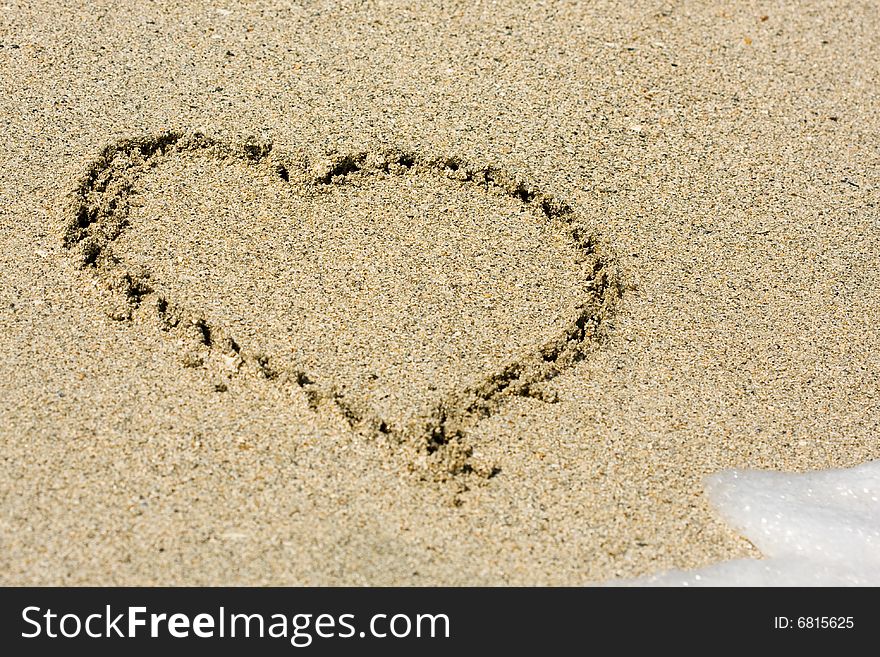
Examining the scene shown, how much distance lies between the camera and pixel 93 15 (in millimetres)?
2912

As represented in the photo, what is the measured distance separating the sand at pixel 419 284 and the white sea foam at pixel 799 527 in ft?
0.12

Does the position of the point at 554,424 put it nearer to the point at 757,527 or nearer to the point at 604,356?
the point at 604,356

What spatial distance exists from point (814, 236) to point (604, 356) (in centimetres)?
74

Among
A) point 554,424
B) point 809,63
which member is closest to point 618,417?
point 554,424

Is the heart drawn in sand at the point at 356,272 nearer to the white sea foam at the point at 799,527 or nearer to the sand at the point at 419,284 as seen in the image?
the sand at the point at 419,284

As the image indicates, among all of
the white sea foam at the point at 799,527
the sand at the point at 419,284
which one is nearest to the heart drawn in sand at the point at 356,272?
the sand at the point at 419,284

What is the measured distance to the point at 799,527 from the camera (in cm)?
201

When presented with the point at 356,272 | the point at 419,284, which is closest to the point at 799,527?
the point at 419,284

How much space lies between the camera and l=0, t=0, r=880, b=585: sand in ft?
6.27

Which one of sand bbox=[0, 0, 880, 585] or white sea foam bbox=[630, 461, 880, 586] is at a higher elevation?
sand bbox=[0, 0, 880, 585]

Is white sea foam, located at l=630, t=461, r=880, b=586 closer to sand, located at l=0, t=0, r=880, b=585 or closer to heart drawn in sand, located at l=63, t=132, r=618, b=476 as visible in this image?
sand, located at l=0, t=0, r=880, b=585

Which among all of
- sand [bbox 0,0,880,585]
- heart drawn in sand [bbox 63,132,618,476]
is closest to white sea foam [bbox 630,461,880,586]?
sand [bbox 0,0,880,585]

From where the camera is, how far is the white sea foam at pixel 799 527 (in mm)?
1931

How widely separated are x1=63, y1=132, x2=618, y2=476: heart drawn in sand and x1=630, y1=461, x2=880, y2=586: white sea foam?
465 millimetres
